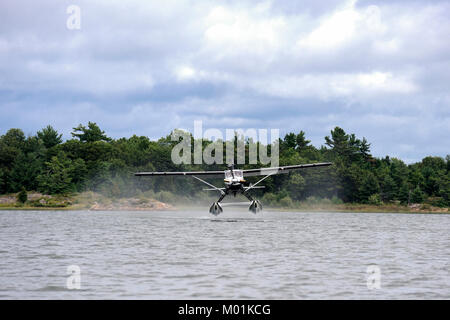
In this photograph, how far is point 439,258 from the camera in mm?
18844

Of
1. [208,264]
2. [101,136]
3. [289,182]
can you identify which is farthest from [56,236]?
[101,136]

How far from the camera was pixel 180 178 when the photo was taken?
265ft

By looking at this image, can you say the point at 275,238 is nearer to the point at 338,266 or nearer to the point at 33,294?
the point at 338,266

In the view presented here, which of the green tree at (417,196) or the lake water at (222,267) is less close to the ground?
the green tree at (417,196)

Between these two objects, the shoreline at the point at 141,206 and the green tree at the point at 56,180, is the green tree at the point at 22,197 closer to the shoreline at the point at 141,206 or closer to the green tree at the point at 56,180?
the shoreline at the point at 141,206

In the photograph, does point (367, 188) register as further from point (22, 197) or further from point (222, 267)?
point (222, 267)

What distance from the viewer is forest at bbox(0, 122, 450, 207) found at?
76.4 m

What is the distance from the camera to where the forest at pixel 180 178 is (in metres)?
76.4
